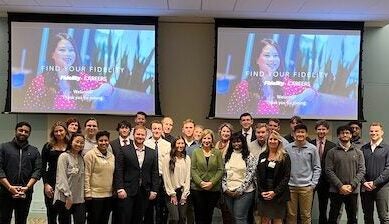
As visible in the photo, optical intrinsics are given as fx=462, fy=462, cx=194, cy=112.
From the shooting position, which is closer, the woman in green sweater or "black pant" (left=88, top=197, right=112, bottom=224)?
"black pant" (left=88, top=197, right=112, bottom=224)

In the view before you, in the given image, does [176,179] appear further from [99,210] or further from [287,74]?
[287,74]

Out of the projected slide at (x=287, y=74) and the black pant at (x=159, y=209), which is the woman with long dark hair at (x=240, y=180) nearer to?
the black pant at (x=159, y=209)

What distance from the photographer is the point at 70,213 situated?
4863 mm

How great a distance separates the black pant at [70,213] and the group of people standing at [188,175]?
0.03ft

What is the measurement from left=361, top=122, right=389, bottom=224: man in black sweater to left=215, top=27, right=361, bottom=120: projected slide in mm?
1219

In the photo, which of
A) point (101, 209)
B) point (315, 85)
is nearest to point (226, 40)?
point (315, 85)

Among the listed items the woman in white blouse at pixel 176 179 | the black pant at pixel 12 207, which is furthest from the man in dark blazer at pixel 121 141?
the black pant at pixel 12 207

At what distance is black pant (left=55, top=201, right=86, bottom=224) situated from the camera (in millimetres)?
4812

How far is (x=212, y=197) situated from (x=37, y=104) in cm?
313

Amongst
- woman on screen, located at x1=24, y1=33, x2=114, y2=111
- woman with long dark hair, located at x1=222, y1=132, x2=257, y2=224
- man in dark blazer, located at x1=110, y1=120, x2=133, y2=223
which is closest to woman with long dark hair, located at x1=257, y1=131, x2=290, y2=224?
woman with long dark hair, located at x1=222, y1=132, x2=257, y2=224

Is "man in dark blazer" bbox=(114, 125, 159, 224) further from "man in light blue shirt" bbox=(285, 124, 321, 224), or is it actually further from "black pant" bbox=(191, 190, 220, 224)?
"man in light blue shirt" bbox=(285, 124, 321, 224)

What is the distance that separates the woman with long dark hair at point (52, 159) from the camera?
492 cm

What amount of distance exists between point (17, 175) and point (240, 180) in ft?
7.96

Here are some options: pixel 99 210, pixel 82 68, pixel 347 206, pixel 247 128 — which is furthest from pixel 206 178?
pixel 82 68
